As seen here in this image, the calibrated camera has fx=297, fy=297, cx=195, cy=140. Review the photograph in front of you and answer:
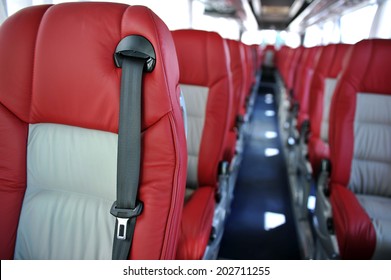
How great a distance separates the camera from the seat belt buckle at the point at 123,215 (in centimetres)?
81

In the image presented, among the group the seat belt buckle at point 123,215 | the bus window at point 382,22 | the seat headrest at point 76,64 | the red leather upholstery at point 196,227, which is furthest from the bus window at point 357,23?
the seat belt buckle at point 123,215

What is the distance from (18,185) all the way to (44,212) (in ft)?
0.40

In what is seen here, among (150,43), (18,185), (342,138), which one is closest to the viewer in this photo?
(150,43)

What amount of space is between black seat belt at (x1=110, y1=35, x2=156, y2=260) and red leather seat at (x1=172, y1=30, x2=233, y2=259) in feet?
2.34

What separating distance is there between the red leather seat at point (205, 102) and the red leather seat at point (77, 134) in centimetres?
68

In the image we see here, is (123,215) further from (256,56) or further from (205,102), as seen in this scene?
(256,56)

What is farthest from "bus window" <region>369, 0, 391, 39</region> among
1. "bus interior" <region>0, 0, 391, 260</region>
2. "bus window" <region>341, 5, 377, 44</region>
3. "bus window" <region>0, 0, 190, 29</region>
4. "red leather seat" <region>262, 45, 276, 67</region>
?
"red leather seat" <region>262, 45, 276, 67</region>

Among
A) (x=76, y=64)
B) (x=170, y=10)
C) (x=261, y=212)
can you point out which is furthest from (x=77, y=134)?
(x=170, y=10)

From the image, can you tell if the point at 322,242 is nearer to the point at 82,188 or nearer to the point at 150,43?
the point at 82,188

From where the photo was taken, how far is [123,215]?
31.9 inches

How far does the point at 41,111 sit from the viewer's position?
90 centimetres
